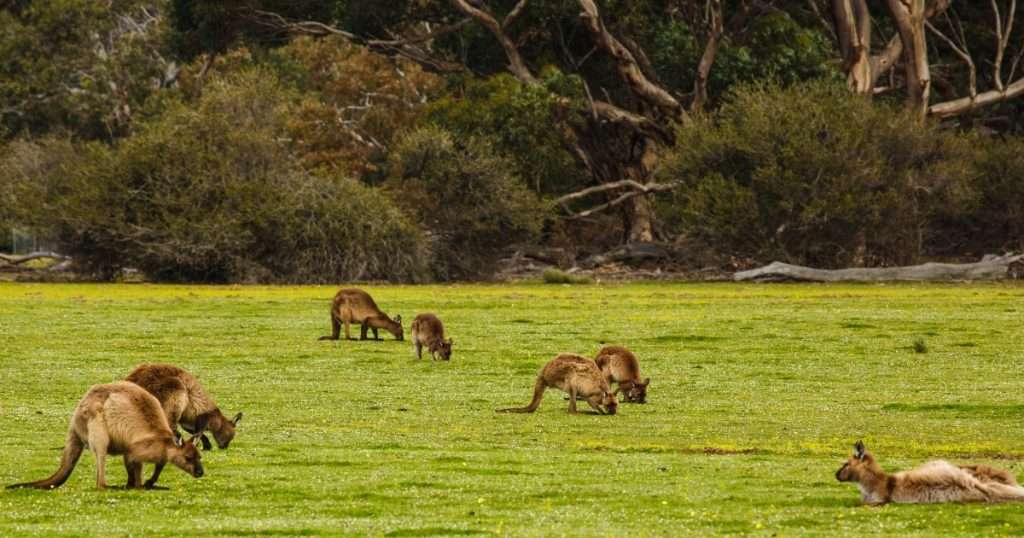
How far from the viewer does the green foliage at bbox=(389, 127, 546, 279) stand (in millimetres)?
58750

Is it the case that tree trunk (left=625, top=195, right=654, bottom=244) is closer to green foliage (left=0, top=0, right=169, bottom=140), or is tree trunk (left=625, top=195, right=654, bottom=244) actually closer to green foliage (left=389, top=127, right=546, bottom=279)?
green foliage (left=389, top=127, right=546, bottom=279)

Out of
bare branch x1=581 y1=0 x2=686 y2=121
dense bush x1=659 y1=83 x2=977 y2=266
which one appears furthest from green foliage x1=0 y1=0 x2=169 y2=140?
dense bush x1=659 y1=83 x2=977 y2=266

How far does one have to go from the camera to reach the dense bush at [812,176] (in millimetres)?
56812

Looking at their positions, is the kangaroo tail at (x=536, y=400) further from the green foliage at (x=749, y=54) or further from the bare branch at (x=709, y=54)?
the bare branch at (x=709, y=54)

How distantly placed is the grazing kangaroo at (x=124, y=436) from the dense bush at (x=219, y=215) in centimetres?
3926

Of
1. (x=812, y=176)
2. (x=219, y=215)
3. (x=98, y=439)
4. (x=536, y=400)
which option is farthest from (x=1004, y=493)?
(x=812, y=176)

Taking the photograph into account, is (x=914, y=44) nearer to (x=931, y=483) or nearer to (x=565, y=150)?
(x=565, y=150)

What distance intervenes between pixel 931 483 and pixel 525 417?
832cm

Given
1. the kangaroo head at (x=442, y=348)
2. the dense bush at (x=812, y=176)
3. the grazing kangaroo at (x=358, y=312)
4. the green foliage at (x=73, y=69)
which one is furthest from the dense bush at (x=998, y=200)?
the green foliage at (x=73, y=69)

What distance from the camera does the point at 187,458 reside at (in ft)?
48.4

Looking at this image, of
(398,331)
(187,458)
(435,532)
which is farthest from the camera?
(398,331)

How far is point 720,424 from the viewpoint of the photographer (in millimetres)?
21266

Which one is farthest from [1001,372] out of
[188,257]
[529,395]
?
[188,257]

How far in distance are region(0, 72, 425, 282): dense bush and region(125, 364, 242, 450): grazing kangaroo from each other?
3648 centimetres
